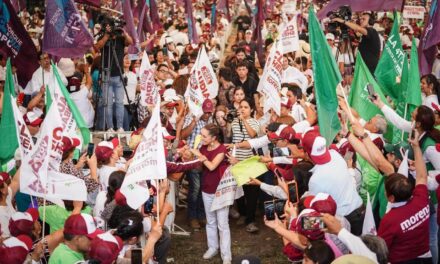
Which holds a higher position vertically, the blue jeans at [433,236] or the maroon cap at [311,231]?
the maroon cap at [311,231]

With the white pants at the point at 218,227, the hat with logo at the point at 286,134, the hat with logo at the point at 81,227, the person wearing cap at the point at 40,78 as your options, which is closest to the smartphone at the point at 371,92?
the hat with logo at the point at 286,134

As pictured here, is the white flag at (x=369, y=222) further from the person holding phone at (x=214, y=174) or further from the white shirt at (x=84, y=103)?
the white shirt at (x=84, y=103)

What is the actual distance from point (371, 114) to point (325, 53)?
1160 mm

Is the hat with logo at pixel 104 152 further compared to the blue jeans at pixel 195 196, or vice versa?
the blue jeans at pixel 195 196

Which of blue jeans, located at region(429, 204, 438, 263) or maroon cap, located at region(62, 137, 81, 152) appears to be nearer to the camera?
blue jeans, located at region(429, 204, 438, 263)

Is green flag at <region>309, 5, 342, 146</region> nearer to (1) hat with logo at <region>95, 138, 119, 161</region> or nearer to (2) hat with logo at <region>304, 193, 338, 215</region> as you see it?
(2) hat with logo at <region>304, 193, 338, 215</region>

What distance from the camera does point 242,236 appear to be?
33.0 feet

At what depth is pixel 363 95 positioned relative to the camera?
28.5ft

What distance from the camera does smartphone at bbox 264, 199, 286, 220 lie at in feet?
→ 21.7

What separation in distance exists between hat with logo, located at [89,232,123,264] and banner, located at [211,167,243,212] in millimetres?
3298

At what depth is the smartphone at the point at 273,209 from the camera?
261 inches


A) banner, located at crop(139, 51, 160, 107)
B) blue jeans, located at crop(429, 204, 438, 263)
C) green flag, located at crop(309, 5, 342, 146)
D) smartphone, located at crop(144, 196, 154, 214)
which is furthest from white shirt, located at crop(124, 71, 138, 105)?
blue jeans, located at crop(429, 204, 438, 263)

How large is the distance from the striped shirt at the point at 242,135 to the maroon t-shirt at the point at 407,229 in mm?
3649

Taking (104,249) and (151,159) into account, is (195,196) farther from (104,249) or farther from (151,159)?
(104,249)
